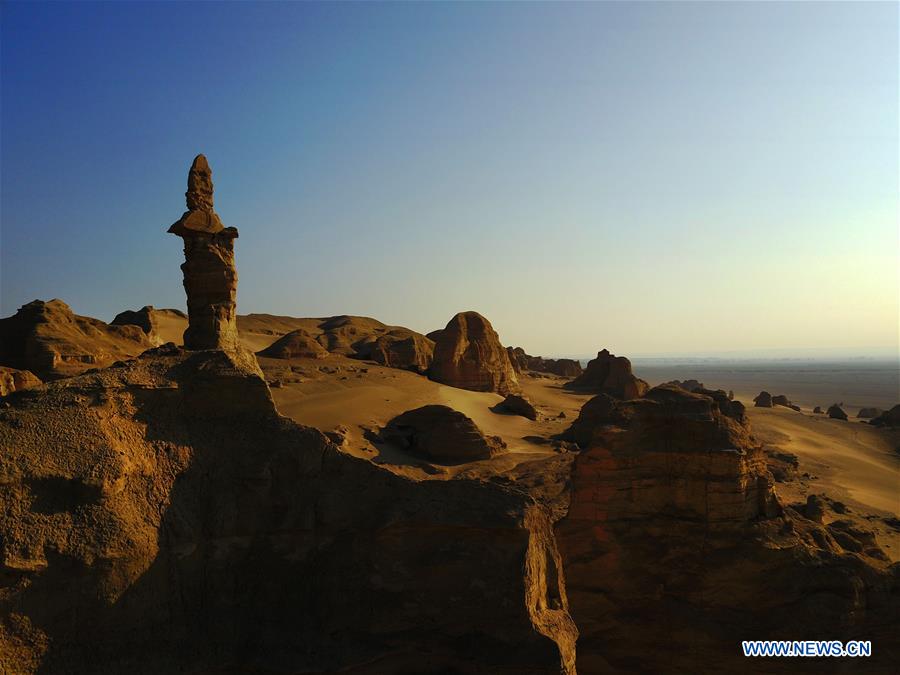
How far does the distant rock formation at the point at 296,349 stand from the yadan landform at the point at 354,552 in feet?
111

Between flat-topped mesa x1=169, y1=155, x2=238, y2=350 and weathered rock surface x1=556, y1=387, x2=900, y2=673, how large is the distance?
7.11 metres

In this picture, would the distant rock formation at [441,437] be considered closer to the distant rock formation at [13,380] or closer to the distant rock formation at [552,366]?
the distant rock formation at [13,380]

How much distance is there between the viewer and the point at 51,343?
2067 centimetres

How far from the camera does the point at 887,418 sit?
4188 cm

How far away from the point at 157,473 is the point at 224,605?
1.19m

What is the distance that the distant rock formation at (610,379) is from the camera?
45719mm

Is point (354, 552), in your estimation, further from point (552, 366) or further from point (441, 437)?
point (552, 366)

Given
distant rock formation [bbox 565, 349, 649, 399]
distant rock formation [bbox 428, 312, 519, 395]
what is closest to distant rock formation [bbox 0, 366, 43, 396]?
distant rock formation [bbox 428, 312, 519, 395]

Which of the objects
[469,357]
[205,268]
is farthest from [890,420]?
[205,268]

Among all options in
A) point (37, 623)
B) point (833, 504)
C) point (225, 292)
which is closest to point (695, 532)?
point (37, 623)

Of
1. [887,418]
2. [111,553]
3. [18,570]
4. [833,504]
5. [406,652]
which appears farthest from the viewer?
[887,418]

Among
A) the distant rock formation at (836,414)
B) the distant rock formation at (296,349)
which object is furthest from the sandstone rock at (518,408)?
the distant rock formation at (836,414)

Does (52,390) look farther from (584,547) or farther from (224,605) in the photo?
(584,547)

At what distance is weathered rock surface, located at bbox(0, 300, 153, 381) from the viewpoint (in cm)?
2019
